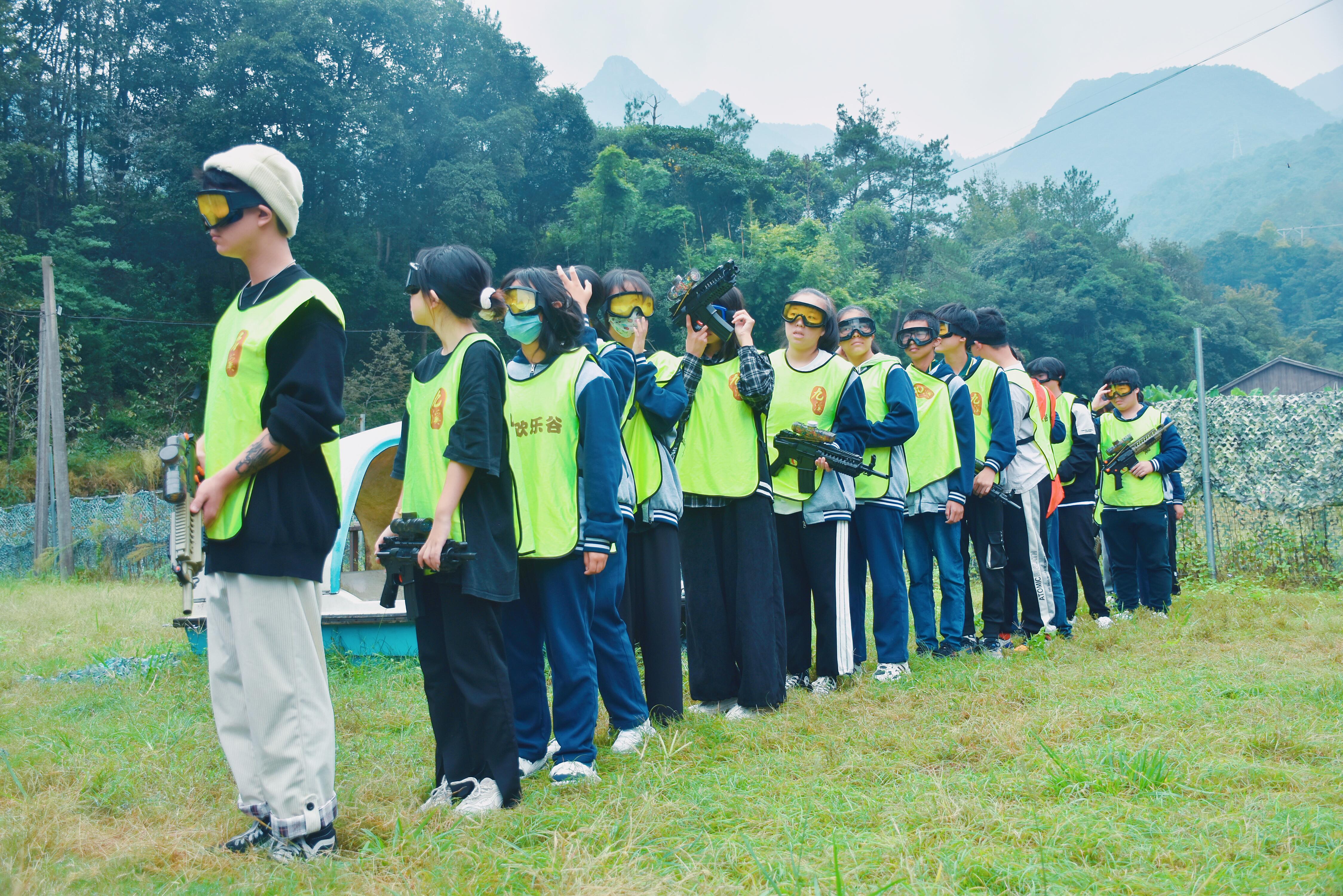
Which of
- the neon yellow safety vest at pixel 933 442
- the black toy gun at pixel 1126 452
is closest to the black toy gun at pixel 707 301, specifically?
the neon yellow safety vest at pixel 933 442

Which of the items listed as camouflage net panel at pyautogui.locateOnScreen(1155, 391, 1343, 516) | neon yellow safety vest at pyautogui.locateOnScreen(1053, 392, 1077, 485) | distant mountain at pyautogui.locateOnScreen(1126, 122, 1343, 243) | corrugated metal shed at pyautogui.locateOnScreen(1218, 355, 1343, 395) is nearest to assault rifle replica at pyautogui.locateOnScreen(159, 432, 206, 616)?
neon yellow safety vest at pyautogui.locateOnScreen(1053, 392, 1077, 485)

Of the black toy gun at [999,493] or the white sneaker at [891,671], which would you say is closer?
the white sneaker at [891,671]

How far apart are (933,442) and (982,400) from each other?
1.91ft

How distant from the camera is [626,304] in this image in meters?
4.33

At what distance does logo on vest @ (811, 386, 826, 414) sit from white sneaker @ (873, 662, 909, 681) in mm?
1357

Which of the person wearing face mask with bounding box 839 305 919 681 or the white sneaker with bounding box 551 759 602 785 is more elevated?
the person wearing face mask with bounding box 839 305 919 681

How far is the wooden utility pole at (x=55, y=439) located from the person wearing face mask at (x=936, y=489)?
13.7 meters

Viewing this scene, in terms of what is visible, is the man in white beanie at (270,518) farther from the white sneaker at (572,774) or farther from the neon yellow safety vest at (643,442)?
the neon yellow safety vest at (643,442)

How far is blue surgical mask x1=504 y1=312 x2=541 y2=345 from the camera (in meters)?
3.59

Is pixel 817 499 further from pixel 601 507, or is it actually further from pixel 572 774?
pixel 572 774

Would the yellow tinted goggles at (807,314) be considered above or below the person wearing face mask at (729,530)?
above

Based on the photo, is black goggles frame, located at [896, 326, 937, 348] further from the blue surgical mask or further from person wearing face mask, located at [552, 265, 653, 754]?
the blue surgical mask

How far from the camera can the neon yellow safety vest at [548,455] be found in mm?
3504

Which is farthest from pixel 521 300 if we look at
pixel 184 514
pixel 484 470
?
pixel 184 514
